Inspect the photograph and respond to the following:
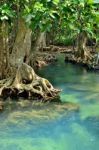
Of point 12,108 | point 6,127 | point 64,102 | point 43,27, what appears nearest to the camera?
point 43,27

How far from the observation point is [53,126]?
37.3 ft

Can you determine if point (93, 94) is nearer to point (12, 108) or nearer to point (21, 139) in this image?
point (12, 108)

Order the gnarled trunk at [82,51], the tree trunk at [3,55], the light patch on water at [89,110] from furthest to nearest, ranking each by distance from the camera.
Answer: the gnarled trunk at [82,51], the tree trunk at [3,55], the light patch on water at [89,110]

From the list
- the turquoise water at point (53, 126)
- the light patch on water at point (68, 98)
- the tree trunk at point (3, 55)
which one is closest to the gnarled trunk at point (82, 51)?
the turquoise water at point (53, 126)

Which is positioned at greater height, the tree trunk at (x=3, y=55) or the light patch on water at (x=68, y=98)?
the tree trunk at (x=3, y=55)

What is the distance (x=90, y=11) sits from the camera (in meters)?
10.9

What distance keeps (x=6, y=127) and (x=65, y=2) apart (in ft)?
12.3

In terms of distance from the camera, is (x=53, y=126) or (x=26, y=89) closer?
(x=53, y=126)

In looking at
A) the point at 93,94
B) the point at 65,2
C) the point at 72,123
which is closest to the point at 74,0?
the point at 65,2

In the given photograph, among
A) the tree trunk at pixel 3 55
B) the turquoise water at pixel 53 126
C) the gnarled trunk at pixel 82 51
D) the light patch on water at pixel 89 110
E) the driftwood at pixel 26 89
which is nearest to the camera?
the turquoise water at pixel 53 126

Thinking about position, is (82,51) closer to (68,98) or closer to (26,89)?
(68,98)

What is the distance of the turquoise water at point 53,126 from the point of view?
33.1ft

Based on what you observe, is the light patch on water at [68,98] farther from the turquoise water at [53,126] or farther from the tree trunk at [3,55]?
the tree trunk at [3,55]

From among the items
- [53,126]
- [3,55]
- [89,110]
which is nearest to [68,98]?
[89,110]
